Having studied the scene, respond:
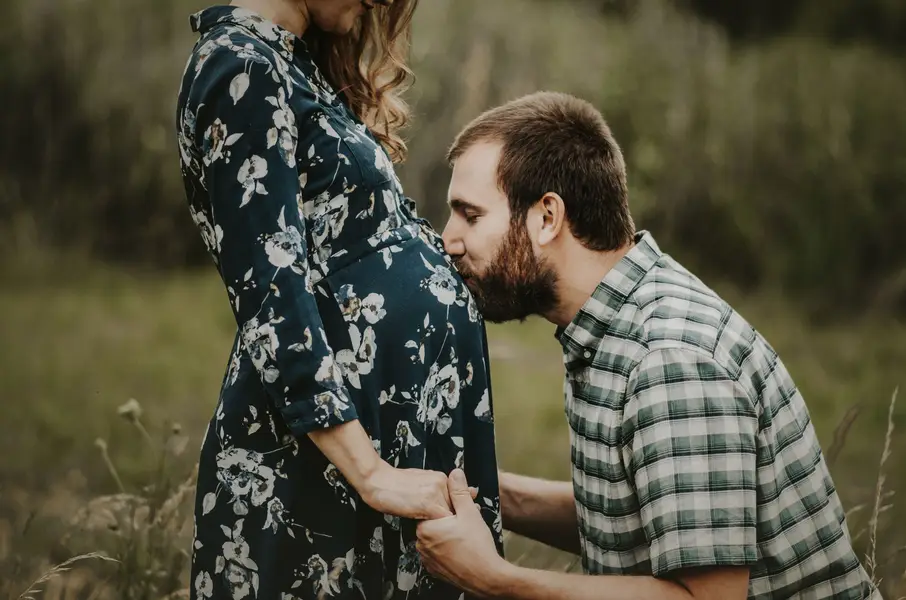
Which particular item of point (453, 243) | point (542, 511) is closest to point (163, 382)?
point (542, 511)

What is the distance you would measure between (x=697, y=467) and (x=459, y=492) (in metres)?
0.39

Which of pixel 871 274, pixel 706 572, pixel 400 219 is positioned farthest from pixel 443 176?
pixel 706 572

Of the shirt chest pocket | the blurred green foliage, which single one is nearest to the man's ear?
the shirt chest pocket

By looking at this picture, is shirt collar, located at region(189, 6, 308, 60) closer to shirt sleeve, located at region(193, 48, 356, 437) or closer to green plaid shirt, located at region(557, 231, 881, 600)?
shirt sleeve, located at region(193, 48, 356, 437)

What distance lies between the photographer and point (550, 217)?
175 cm

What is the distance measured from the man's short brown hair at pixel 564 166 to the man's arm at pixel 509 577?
55 centimetres

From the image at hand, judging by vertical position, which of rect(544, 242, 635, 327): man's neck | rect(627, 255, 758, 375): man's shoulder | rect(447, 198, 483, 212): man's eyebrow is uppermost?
rect(447, 198, 483, 212): man's eyebrow

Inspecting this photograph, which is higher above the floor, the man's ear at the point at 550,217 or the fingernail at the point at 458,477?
the man's ear at the point at 550,217

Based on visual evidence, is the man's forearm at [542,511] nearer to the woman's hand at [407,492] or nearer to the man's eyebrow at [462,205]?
the woman's hand at [407,492]

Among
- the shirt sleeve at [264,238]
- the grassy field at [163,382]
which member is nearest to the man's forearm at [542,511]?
the shirt sleeve at [264,238]

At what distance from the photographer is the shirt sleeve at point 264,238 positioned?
1.37 metres

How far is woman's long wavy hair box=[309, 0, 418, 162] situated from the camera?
5.97 feet

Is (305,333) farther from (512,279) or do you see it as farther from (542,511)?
(542,511)

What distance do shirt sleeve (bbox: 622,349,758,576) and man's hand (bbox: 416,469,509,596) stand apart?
0.87ft
